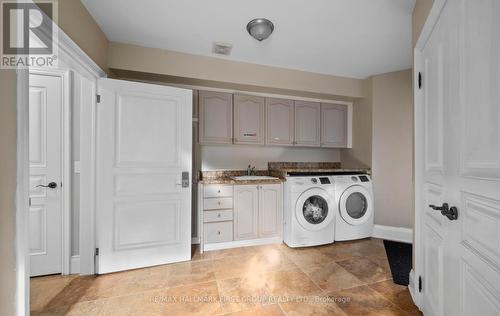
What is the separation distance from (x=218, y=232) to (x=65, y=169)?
1.68 metres

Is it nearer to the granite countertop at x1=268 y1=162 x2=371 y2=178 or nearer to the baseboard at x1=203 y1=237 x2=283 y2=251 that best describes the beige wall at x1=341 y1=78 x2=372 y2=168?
the granite countertop at x1=268 y1=162 x2=371 y2=178

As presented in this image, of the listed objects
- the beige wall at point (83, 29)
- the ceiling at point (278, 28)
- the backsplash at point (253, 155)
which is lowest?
the backsplash at point (253, 155)

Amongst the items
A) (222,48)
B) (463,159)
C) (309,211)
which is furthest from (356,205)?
(222,48)

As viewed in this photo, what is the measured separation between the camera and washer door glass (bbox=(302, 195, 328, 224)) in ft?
9.12

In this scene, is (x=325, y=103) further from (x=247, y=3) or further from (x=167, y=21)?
(x=167, y=21)

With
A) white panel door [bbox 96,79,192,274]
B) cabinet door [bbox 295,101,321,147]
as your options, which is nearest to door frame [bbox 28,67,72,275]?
white panel door [bbox 96,79,192,274]

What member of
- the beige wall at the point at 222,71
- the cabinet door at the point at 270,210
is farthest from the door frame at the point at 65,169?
the cabinet door at the point at 270,210

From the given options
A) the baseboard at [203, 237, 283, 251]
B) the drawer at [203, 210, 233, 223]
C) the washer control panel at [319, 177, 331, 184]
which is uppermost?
the washer control panel at [319, 177, 331, 184]

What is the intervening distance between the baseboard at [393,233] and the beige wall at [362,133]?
3.00ft

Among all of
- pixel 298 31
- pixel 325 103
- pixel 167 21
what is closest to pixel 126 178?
pixel 167 21

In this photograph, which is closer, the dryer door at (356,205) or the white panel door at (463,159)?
the white panel door at (463,159)

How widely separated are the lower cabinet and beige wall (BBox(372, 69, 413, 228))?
1491 millimetres

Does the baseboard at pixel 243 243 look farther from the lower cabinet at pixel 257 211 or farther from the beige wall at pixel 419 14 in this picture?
the beige wall at pixel 419 14

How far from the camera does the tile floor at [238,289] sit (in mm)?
1564
